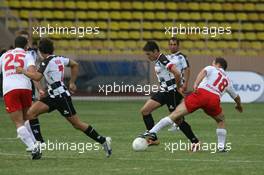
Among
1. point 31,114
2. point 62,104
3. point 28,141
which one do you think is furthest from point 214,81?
point 28,141

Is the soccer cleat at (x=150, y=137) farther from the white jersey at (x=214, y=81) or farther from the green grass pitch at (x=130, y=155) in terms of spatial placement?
the white jersey at (x=214, y=81)

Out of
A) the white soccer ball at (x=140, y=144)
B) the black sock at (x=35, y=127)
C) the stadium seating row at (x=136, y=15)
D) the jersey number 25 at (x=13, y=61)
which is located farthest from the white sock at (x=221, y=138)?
the stadium seating row at (x=136, y=15)

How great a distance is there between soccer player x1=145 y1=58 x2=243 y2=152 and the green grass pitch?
54 cm

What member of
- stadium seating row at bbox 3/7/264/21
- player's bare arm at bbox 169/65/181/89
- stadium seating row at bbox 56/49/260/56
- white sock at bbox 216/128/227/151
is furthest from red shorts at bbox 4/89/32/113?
stadium seating row at bbox 3/7/264/21

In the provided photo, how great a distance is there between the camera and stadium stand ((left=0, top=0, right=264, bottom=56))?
3638 cm

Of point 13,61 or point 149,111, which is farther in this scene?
point 149,111

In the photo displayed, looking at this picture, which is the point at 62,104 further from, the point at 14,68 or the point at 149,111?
the point at 149,111

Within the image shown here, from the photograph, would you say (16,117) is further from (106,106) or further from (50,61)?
(106,106)

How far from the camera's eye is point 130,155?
1543cm

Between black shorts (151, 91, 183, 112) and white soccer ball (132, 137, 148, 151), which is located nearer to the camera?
white soccer ball (132, 137, 148, 151)

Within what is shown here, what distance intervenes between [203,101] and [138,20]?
22.6 meters

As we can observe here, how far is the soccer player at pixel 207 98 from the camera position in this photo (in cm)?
1595

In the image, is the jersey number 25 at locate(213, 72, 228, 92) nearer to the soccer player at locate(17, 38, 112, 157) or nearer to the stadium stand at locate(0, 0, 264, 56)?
the soccer player at locate(17, 38, 112, 157)

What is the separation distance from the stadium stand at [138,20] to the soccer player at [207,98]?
19.3m
